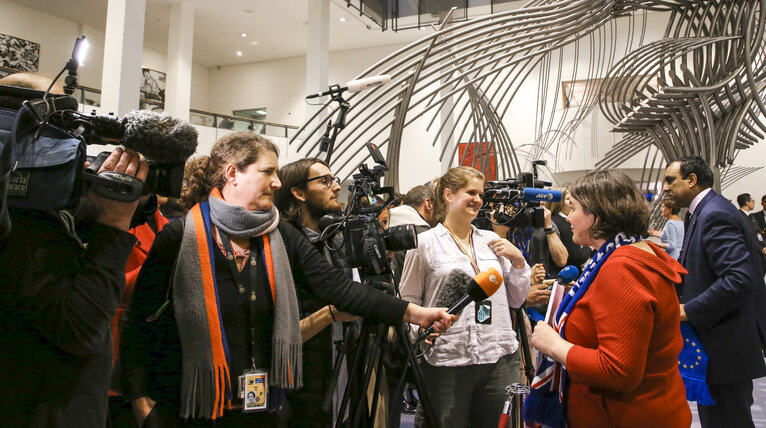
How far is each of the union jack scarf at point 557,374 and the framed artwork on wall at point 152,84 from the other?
12966mm

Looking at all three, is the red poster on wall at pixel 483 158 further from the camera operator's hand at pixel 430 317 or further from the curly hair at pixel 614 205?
the camera operator's hand at pixel 430 317

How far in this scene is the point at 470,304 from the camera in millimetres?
2156

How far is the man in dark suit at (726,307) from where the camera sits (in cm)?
224

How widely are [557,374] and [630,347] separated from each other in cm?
31

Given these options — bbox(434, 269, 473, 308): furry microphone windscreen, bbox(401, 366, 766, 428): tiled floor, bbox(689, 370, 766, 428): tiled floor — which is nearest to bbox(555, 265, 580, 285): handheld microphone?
bbox(434, 269, 473, 308): furry microphone windscreen

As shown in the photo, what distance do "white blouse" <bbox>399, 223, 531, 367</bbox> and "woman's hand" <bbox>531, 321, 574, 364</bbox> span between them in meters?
0.52

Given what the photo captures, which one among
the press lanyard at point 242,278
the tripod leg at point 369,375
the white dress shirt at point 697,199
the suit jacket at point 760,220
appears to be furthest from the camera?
the suit jacket at point 760,220

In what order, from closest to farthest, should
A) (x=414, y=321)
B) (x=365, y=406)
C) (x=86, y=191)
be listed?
(x=86, y=191), (x=414, y=321), (x=365, y=406)

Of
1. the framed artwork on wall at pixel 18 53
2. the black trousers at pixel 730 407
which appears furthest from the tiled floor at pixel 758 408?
the framed artwork on wall at pixel 18 53

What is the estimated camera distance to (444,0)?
5207 mm

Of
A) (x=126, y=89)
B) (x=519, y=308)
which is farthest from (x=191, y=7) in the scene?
(x=519, y=308)

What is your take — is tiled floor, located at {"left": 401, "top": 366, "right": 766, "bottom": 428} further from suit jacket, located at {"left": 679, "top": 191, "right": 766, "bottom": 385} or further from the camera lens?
the camera lens

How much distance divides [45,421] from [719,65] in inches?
165

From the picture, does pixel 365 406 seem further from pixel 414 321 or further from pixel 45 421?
pixel 45 421
